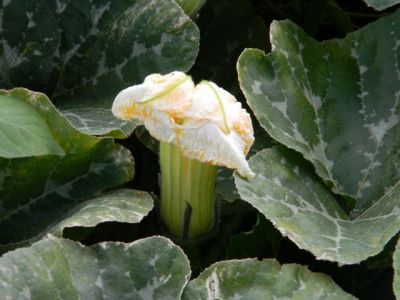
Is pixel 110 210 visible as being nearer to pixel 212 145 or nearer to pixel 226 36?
pixel 212 145

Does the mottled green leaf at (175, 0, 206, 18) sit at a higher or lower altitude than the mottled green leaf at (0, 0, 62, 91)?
higher

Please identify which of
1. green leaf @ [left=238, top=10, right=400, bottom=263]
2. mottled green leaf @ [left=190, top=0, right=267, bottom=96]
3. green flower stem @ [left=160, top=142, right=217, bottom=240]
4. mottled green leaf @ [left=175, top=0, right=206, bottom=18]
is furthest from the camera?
mottled green leaf @ [left=190, top=0, right=267, bottom=96]

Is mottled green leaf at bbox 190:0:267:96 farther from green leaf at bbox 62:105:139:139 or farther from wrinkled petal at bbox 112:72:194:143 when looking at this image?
wrinkled petal at bbox 112:72:194:143

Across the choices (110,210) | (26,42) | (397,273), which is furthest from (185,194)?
(26,42)

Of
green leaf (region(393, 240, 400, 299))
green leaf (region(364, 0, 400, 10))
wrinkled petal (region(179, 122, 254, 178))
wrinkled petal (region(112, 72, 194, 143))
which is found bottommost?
green leaf (region(393, 240, 400, 299))

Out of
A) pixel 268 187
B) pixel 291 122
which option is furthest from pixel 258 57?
pixel 268 187

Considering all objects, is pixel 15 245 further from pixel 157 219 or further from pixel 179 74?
pixel 179 74

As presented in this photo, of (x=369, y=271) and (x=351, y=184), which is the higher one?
(x=351, y=184)

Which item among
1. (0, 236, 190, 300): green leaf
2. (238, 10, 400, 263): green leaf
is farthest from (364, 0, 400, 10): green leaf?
(0, 236, 190, 300): green leaf
